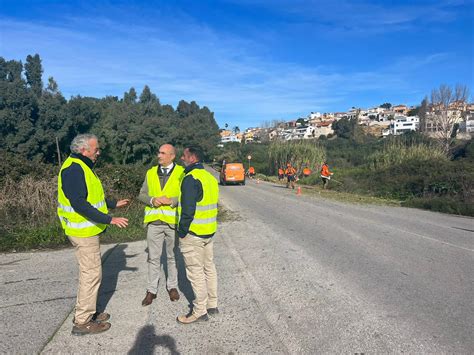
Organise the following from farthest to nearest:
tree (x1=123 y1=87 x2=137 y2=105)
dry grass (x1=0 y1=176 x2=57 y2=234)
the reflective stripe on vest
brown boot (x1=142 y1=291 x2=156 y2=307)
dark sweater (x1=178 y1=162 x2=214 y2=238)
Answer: tree (x1=123 y1=87 x2=137 y2=105) < dry grass (x1=0 y1=176 x2=57 y2=234) < brown boot (x1=142 y1=291 x2=156 y2=307) < dark sweater (x1=178 y1=162 x2=214 y2=238) < the reflective stripe on vest

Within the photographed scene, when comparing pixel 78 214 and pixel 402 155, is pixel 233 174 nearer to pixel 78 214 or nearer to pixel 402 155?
pixel 402 155

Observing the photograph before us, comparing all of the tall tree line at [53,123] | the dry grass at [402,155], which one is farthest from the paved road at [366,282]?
the tall tree line at [53,123]

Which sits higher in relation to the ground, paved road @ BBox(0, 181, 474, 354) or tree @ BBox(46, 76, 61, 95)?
tree @ BBox(46, 76, 61, 95)

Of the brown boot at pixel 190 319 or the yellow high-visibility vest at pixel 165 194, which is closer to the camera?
the brown boot at pixel 190 319

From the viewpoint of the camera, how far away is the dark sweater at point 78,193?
149 inches

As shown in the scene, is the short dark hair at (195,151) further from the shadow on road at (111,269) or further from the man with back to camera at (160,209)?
the shadow on road at (111,269)

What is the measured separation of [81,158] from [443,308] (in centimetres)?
464

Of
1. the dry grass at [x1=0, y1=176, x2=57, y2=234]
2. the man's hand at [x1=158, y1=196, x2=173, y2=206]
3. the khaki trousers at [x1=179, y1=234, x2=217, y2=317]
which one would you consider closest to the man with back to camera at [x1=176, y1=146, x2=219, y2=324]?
the khaki trousers at [x1=179, y1=234, x2=217, y2=317]

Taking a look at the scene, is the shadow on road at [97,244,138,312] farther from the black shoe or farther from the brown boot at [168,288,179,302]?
the black shoe

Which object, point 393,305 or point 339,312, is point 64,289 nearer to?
point 339,312

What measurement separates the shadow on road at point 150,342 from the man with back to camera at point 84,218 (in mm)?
433

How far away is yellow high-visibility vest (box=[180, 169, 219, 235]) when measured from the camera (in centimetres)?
418

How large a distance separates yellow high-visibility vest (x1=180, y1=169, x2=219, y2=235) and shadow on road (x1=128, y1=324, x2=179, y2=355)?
1.13 metres

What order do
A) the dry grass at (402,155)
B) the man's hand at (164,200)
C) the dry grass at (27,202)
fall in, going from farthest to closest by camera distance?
the dry grass at (402,155), the dry grass at (27,202), the man's hand at (164,200)
